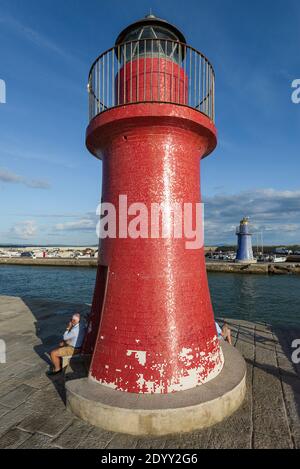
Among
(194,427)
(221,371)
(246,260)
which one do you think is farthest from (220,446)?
(246,260)

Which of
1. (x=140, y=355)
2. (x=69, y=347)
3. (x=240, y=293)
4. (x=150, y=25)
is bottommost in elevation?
(x=240, y=293)

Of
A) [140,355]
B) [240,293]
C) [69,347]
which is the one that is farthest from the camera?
[240,293]

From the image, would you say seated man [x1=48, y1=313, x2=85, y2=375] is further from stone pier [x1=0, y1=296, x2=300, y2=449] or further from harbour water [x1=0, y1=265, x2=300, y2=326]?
harbour water [x1=0, y1=265, x2=300, y2=326]

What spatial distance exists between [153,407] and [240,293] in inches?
852

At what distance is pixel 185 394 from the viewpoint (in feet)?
13.0

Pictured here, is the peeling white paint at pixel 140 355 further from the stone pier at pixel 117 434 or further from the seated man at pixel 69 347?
the seated man at pixel 69 347

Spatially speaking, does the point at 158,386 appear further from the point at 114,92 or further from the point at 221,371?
the point at 114,92

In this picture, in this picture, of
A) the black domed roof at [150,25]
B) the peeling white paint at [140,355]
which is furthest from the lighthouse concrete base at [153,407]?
the black domed roof at [150,25]

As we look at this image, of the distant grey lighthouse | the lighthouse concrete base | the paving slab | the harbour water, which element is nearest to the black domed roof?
the lighthouse concrete base

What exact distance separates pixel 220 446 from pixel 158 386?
0.97 m

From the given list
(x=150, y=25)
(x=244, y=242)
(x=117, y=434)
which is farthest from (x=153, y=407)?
(x=244, y=242)

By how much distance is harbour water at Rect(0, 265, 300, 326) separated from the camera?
57.3 ft

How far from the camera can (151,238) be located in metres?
4.28

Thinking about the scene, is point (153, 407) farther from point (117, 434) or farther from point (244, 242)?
point (244, 242)
